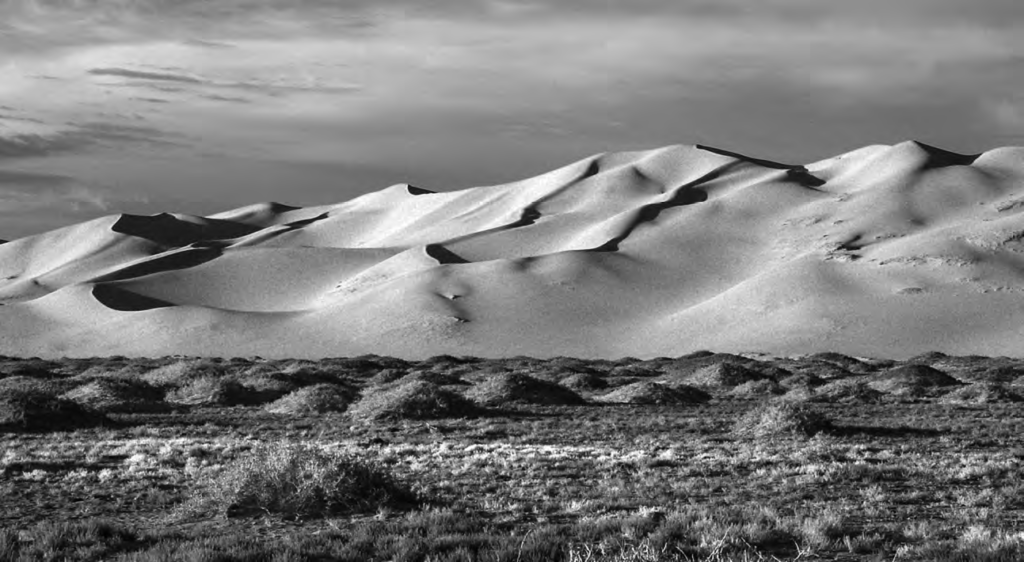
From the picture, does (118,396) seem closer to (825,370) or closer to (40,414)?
(40,414)

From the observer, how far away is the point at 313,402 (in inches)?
1293

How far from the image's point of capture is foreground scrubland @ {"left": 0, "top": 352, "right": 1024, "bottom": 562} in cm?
1039

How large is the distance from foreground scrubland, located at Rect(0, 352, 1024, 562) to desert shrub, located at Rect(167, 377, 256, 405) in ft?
0.41

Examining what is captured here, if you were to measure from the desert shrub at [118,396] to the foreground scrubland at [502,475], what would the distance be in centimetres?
13

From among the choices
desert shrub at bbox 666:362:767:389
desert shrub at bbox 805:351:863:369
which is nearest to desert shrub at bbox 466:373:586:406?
desert shrub at bbox 666:362:767:389

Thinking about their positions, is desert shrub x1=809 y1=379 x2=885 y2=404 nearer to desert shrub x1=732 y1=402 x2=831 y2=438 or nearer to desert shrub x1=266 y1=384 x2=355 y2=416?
desert shrub x1=732 y1=402 x2=831 y2=438

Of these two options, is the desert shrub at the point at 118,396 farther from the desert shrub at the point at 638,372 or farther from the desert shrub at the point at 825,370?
the desert shrub at the point at 825,370

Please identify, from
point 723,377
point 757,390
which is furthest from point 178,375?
point 757,390

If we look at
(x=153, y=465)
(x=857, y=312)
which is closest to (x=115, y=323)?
(x=857, y=312)

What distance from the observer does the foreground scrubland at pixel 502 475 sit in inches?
409

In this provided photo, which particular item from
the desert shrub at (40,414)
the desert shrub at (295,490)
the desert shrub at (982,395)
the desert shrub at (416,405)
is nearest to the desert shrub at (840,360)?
the desert shrub at (982,395)

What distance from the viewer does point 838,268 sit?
330 feet

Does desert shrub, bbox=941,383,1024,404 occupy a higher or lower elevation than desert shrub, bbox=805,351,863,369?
higher

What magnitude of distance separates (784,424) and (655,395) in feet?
41.0
